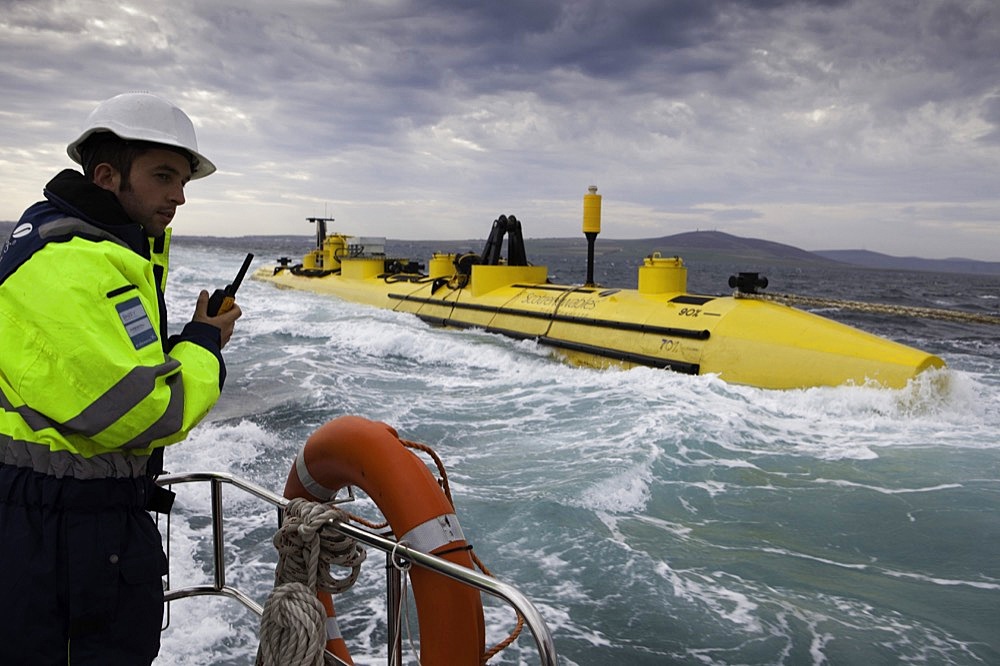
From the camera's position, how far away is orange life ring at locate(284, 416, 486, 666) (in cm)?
208

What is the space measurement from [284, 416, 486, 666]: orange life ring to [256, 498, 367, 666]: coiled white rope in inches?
7.2

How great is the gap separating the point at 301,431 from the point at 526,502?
146 inches

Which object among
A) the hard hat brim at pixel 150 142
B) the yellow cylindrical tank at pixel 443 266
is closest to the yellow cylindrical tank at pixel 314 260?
the yellow cylindrical tank at pixel 443 266

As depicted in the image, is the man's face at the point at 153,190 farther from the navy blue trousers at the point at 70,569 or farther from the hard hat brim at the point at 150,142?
the navy blue trousers at the point at 70,569

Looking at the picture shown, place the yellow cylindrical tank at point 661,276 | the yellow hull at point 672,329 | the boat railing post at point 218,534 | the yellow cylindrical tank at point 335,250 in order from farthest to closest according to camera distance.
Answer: the yellow cylindrical tank at point 335,250 < the yellow cylindrical tank at point 661,276 < the yellow hull at point 672,329 < the boat railing post at point 218,534

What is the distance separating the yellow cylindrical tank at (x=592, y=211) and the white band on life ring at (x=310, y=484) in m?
14.0

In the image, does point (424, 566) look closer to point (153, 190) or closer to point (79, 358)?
point (79, 358)

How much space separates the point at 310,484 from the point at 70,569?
91 centimetres

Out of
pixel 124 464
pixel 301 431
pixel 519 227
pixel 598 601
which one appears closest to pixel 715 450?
pixel 598 601

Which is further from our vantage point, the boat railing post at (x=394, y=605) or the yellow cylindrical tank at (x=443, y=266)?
the yellow cylindrical tank at (x=443, y=266)

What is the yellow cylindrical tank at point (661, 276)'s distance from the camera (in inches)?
531

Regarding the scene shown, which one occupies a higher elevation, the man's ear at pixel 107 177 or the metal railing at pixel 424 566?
the man's ear at pixel 107 177

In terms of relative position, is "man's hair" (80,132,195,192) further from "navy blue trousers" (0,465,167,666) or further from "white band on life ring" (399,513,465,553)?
"white band on life ring" (399,513,465,553)

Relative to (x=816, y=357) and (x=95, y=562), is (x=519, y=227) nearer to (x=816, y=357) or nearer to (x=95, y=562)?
(x=816, y=357)
